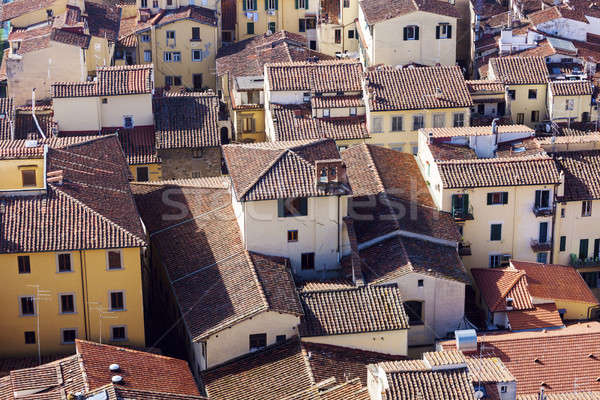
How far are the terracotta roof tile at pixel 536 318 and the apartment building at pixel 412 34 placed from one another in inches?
1283

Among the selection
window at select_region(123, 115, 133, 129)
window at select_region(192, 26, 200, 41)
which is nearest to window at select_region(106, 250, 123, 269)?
window at select_region(123, 115, 133, 129)

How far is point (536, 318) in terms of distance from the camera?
73500 millimetres

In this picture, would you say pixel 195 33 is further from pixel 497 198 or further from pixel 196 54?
pixel 497 198

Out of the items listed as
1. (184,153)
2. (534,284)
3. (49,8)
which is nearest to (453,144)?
(534,284)

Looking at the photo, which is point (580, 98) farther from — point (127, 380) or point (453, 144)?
point (127, 380)

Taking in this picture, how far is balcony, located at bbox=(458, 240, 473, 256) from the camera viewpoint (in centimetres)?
7824

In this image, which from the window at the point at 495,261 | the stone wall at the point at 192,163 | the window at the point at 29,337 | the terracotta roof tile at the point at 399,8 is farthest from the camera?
the terracotta roof tile at the point at 399,8

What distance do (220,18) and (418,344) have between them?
167ft

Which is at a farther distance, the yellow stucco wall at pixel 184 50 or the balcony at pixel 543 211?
the yellow stucco wall at pixel 184 50

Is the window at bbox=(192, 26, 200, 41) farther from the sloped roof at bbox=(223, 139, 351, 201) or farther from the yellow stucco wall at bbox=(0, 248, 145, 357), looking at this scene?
the yellow stucco wall at bbox=(0, 248, 145, 357)

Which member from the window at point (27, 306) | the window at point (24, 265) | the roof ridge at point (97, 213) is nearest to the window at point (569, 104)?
the roof ridge at point (97, 213)

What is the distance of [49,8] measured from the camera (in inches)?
4454

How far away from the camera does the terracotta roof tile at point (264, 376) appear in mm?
63594

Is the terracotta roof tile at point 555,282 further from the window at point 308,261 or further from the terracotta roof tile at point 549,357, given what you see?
the window at point 308,261
